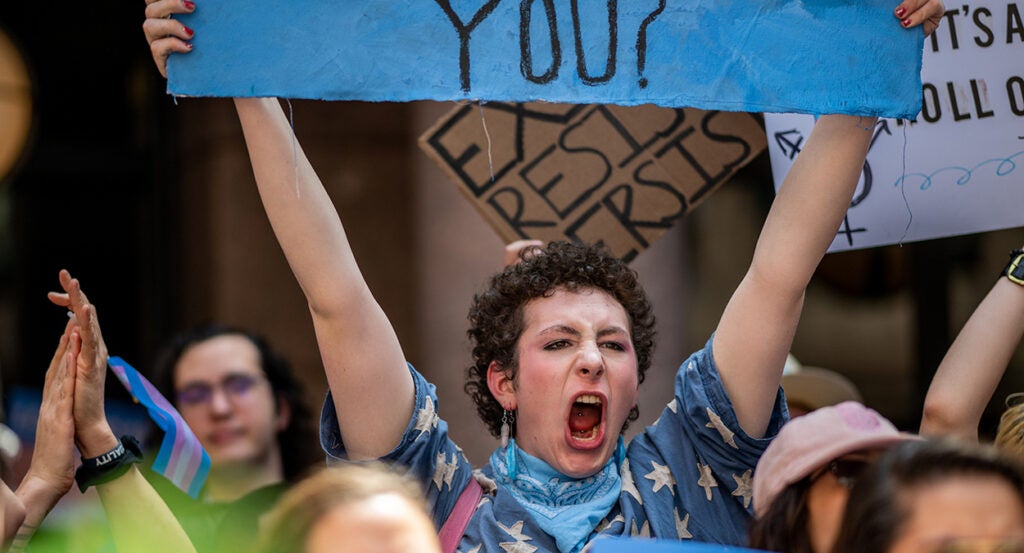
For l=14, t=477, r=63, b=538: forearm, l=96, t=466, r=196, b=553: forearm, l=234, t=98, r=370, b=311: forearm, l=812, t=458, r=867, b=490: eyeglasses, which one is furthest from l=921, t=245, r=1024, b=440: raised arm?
l=14, t=477, r=63, b=538: forearm

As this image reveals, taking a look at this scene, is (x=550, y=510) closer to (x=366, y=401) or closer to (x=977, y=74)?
(x=366, y=401)

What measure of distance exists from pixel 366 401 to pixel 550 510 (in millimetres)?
408

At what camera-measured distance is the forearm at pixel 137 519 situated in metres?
2.58

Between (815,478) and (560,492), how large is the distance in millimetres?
758

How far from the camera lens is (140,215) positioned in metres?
6.86

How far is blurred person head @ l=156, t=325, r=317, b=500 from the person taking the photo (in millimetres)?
3734

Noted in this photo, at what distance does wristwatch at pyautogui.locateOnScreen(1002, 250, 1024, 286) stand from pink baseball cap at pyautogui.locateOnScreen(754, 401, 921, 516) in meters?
0.77

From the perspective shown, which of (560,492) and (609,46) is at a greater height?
(609,46)

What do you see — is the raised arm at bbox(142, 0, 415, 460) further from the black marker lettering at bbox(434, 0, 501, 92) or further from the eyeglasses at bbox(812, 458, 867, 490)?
A: the eyeglasses at bbox(812, 458, 867, 490)

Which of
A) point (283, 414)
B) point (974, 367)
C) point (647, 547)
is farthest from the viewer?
point (283, 414)

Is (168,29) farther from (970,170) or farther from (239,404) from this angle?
(970,170)

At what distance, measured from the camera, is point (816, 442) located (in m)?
2.02

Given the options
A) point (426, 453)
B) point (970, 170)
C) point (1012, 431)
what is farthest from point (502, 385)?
point (970, 170)

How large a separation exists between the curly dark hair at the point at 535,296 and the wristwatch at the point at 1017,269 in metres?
0.73
